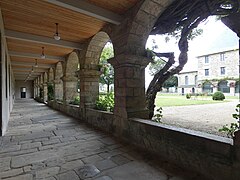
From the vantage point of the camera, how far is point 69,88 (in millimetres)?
6230

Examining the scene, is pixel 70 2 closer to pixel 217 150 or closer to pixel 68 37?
pixel 68 37

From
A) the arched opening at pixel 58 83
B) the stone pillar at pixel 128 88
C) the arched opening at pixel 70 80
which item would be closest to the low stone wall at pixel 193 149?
the stone pillar at pixel 128 88

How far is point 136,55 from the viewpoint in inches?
108

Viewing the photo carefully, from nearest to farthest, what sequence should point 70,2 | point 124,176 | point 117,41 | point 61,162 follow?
point 124,176 < point 61,162 < point 70,2 < point 117,41

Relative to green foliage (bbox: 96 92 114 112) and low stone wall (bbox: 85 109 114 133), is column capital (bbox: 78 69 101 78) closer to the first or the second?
green foliage (bbox: 96 92 114 112)

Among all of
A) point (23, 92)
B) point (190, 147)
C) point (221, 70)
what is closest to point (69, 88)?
point (190, 147)

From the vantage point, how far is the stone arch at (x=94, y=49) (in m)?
4.16

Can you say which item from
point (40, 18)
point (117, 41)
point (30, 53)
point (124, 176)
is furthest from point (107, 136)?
point (30, 53)

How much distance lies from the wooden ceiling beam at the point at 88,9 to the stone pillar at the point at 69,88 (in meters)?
3.93

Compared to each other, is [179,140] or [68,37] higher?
[68,37]

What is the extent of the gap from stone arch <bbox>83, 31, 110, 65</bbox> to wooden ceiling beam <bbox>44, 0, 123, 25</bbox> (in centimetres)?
120

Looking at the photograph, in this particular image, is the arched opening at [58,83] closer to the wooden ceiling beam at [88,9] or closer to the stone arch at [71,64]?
the stone arch at [71,64]

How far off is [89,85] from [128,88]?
2.13 metres

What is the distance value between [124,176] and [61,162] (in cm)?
91
